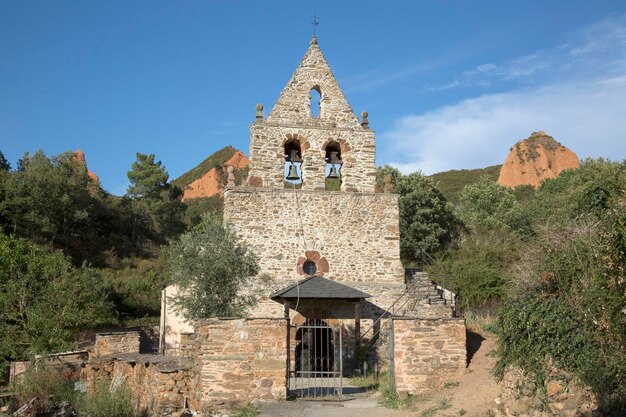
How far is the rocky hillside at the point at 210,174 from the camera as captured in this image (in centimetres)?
7506

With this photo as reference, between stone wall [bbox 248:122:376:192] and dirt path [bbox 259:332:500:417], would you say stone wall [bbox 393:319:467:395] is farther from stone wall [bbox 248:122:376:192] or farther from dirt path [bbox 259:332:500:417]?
stone wall [bbox 248:122:376:192]

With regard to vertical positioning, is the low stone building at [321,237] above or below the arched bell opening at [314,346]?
above

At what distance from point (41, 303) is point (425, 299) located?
13.1 metres

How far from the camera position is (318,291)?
57.6ft

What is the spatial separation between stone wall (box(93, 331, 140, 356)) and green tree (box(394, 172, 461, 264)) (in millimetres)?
21024

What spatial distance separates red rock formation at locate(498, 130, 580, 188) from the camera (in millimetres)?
74125

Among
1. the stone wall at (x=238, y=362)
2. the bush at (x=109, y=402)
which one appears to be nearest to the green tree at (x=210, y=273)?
the bush at (x=109, y=402)

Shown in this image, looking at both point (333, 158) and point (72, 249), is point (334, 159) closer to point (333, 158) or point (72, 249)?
point (333, 158)

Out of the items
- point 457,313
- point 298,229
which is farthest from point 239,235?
point 457,313

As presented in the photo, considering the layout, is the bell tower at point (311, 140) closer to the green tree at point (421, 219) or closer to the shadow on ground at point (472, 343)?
the shadow on ground at point (472, 343)

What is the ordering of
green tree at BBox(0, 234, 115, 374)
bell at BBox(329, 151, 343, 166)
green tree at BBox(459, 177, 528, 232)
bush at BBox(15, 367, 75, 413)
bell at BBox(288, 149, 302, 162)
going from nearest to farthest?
1. bush at BBox(15, 367, 75, 413)
2. green tree at BBox(0, 234, 115, 374)
3. bell at BBox(288, 149, 302, 162)
4. bell at BBox(329, 151, 343, 166)
5. green tree at BBox(459, 177, 528, 232)

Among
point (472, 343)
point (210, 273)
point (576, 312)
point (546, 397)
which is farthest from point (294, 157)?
point (546, 397)

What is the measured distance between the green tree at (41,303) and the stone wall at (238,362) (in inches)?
399

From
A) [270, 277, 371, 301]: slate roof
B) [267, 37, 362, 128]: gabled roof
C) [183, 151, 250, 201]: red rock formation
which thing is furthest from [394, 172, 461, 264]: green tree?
[183, 151, 250, 201]: red rock formation
